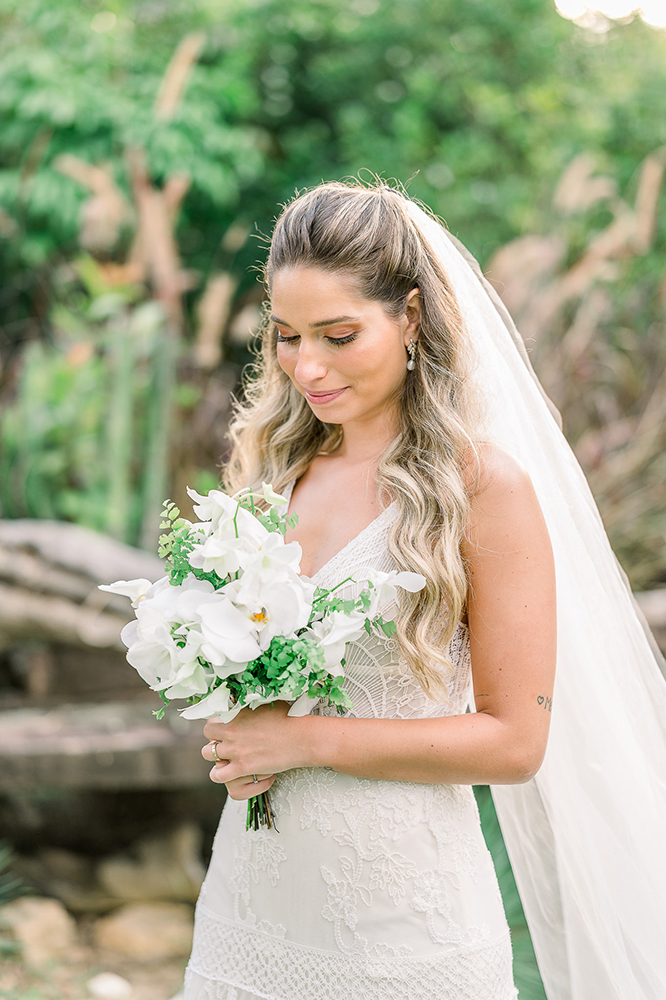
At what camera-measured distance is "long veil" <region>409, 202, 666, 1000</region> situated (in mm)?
1819

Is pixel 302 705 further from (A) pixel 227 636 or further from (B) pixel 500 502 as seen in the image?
(B) pixel 500 502

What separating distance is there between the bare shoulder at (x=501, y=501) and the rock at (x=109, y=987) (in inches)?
121

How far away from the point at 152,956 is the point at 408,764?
3.03m

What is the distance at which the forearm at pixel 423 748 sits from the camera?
1614 millimetres

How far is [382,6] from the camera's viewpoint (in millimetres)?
9883

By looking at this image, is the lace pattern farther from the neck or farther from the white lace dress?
the neck

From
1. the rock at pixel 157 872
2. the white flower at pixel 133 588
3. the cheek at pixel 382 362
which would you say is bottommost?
the rock at pixel 157 872

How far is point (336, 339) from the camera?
173cm

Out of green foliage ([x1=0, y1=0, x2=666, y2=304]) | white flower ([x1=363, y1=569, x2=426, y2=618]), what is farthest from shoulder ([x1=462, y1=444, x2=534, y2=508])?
green foliage ([x1=0, y1=0, x2=666, y2=304])

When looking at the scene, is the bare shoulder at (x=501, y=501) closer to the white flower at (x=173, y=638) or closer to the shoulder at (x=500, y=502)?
the shoulder at (x=500, y=502)

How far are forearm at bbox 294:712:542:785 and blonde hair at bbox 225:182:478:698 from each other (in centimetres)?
9

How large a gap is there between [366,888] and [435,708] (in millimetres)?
352

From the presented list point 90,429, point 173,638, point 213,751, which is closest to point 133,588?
point 173,638


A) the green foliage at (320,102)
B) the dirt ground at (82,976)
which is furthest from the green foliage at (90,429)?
the green foliage at (320,102)
